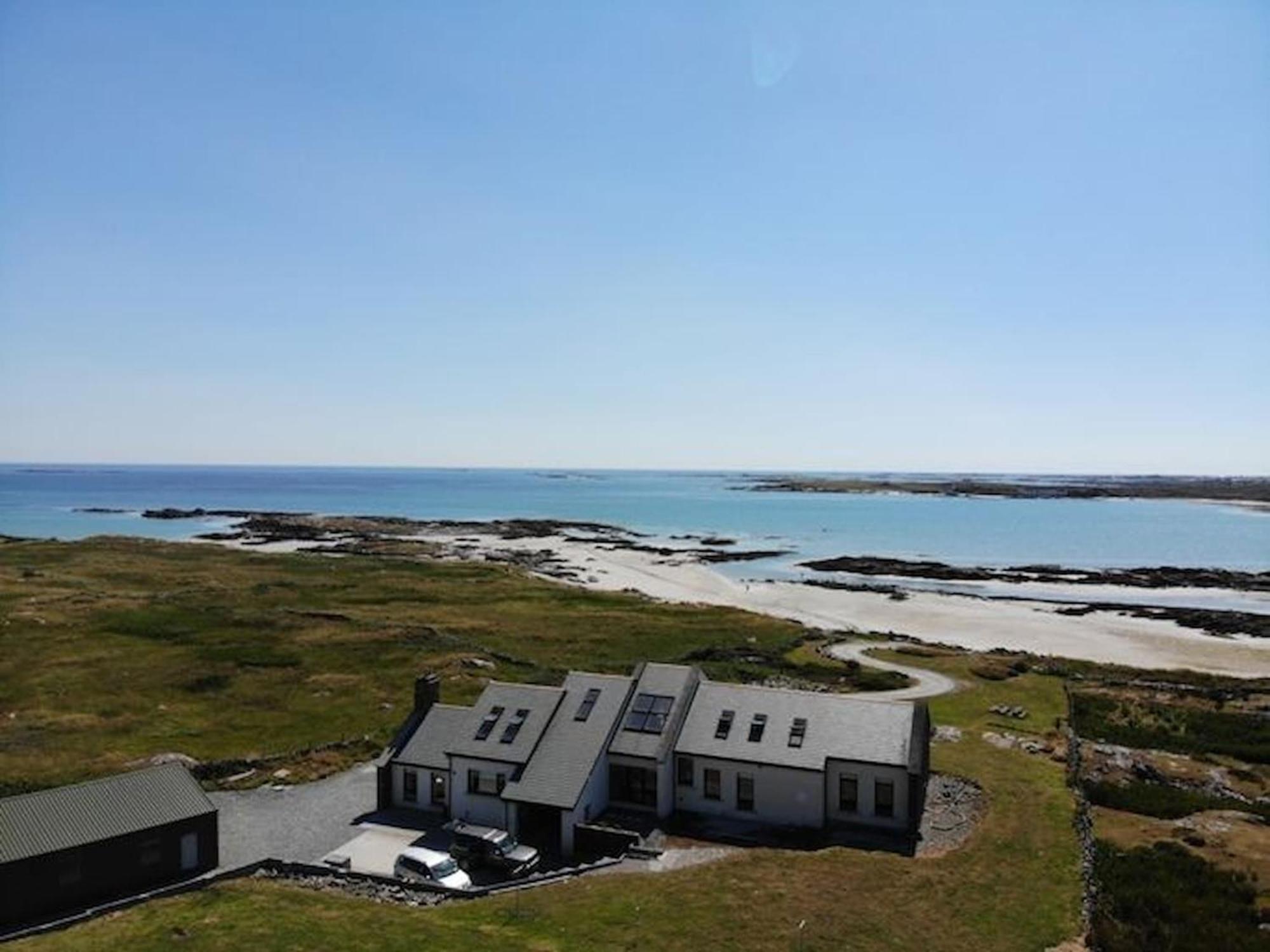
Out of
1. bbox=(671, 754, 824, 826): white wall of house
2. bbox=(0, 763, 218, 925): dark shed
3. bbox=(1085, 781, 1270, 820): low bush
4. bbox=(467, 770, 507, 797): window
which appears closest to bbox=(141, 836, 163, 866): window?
bbox=(0, 763, 218, 925): dark shed

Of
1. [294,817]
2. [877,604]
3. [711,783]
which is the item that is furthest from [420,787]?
[877,604]

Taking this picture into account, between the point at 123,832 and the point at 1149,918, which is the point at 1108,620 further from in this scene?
the point at 123,832

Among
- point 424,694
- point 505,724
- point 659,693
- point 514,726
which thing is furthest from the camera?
point 424,694

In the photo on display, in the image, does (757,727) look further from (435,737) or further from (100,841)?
(100,841)

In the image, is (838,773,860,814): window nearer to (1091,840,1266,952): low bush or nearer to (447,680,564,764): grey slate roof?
(1091,840,1266,952): low bush

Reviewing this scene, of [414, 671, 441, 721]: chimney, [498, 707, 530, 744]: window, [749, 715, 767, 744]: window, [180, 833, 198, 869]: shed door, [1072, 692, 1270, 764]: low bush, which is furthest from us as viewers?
[1072, 692, 1270, 764]: low bush

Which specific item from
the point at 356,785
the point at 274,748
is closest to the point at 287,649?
the point at 274,748

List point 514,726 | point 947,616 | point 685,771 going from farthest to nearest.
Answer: point 947,616
point 514,726
point 685,771

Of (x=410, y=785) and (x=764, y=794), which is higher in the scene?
(x=764, y=794)
